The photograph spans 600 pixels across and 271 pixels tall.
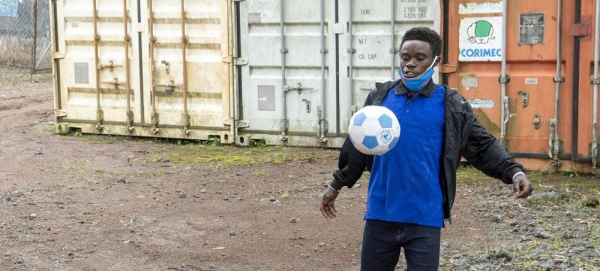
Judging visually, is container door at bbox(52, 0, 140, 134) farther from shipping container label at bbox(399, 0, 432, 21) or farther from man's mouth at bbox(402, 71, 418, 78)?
man's mouth at bbox(402, 71, 418, 78)

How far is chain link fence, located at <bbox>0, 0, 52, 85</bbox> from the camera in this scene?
19.6 m

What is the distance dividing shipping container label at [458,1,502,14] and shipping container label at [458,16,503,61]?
2.8 inches

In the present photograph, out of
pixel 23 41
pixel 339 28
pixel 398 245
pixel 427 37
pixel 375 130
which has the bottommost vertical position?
pixel 398 245

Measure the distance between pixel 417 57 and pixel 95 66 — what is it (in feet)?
28.1

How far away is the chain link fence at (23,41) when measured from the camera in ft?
64.4

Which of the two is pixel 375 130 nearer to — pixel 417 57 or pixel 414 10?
pixel 417 57

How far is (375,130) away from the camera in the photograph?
12.6 ft

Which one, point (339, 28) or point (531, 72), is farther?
point (339, 28)

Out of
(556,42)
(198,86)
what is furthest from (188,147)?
(556,42)

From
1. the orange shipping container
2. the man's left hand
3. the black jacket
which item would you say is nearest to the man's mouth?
the black jacket

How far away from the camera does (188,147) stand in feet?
37.0

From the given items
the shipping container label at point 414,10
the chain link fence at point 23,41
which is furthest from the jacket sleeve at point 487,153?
the chain link fence at point 23,41

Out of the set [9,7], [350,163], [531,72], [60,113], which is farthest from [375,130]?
[9,7]

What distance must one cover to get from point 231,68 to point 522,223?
5.00m
